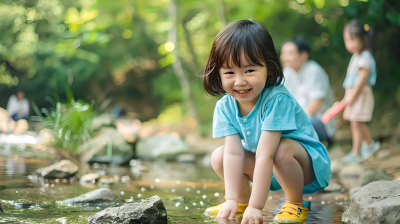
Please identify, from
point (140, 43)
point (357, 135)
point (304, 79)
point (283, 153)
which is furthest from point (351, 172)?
point (140, 43)

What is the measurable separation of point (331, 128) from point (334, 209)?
2.62 metres

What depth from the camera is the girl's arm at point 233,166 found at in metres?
1.95

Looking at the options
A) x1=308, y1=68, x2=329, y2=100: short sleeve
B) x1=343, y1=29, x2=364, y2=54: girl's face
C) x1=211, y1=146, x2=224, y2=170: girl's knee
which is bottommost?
x1=211, y1=146, x2=224, y2=170: girl's knee

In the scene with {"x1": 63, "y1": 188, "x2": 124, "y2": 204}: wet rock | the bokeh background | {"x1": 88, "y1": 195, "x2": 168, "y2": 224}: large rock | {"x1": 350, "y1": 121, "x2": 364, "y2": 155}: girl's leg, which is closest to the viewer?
{"x1": 88, "y1": 195, "x2": 168, "y2": 224}: large rock

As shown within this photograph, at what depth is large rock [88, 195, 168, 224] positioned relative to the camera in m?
1.71

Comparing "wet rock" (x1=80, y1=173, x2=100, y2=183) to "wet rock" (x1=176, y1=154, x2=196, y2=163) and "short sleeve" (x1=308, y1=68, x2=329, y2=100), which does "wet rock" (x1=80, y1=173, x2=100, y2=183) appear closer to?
"short sleeve" (x1=308, y1=68, x2=329, y2=100)

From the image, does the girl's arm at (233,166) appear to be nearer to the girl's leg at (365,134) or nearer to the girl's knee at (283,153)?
the girl's knee at (283,153)

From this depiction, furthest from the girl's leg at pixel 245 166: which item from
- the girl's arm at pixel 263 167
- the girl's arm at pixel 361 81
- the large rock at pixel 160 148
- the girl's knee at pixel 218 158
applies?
the large rock at pixel 160 148

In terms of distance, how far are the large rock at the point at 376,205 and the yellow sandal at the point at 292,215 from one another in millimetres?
188

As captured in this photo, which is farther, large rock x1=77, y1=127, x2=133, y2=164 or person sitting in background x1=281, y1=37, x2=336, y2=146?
large rock x1=77, y1=127, x2=133, y2=164

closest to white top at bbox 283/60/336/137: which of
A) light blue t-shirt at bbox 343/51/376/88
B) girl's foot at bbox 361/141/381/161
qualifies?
light blue t-shirt at bbox 343/51/376/88

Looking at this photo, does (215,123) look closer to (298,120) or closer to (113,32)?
(298,120)

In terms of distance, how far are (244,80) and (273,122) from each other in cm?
23

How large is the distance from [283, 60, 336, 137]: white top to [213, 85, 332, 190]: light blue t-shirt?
2461 mm
